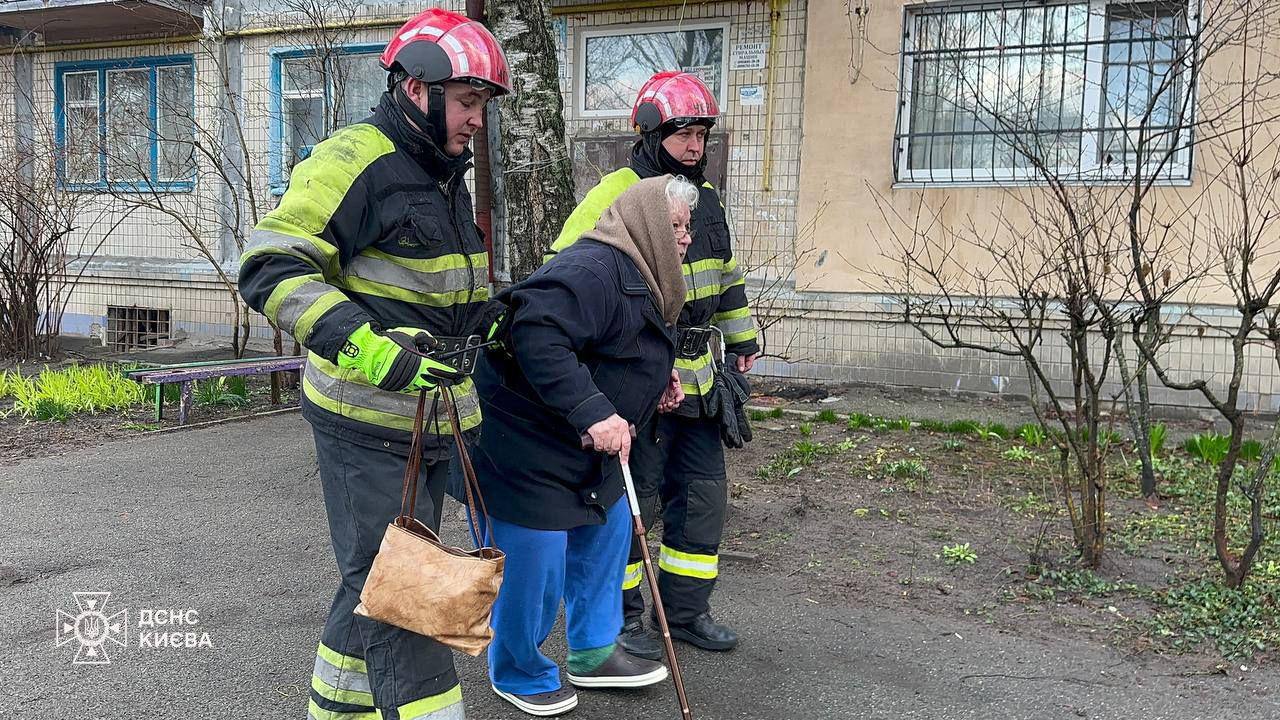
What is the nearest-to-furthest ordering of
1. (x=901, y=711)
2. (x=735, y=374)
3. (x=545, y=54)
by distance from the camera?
(x=901, y=711) → (x=735, y=374) → (x=545, y=54)

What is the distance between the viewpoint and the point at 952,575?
470 centimetres

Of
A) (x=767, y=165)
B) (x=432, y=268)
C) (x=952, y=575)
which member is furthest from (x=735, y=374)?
(x=767, y=165)

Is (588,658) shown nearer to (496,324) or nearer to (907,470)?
(496,324)

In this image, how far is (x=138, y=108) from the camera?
12930 mm

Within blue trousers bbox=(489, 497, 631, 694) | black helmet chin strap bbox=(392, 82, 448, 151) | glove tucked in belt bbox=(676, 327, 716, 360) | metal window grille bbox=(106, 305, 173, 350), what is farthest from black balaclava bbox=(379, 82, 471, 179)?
metal window grille bbox=(106, 305, 173, 350)

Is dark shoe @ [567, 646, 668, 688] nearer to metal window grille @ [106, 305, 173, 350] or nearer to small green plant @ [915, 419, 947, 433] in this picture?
small green plant @ [915, 419, 947, 433]

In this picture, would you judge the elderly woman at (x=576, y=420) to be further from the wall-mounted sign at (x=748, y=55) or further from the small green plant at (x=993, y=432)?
the wall-mounted sign at (x=748, y=55)

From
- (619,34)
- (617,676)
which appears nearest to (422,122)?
(617,676)

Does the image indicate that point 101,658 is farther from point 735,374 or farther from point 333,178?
point 735,374

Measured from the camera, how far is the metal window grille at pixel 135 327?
41.5 ft

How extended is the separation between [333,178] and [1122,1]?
735 centimetres

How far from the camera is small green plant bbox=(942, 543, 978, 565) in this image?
15.8 ft

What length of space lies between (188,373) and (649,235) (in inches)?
211

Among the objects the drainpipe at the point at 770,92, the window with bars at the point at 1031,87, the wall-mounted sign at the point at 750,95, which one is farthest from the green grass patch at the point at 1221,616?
the wall-mounted sign at the point at 750,95
